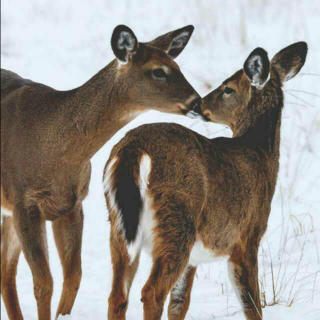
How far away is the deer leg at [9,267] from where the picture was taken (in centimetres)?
600

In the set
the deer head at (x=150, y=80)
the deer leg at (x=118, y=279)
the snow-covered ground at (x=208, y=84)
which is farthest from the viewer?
the snow-covered ground at (x=208, y=84)

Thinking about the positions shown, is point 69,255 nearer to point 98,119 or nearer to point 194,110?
point 98,119

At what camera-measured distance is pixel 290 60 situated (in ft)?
20.2

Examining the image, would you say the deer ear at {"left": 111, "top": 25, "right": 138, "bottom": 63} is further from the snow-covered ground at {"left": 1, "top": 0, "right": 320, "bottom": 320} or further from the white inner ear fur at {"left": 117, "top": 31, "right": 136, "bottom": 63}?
the snow-covered ground at {"left": 1, "top": 0, "right": 320, "bottom": 320}

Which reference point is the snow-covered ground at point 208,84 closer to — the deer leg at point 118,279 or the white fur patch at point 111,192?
the deer leg at point 118,279

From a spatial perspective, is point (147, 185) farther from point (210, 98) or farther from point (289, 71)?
point (289, 71)

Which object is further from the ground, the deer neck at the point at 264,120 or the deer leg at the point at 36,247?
A: the deer neck at the point at 264,120

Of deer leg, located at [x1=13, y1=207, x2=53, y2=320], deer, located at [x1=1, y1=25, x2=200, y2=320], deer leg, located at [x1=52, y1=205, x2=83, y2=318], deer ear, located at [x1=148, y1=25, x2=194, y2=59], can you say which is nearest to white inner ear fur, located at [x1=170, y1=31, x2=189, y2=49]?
deer ear, located at [x1=148, y1=25, x2=194, y2=59]

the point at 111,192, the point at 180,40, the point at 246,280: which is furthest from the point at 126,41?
the point at 246,280

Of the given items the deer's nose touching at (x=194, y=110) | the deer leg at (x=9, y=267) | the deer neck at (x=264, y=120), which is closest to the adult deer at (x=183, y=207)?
the deer neck at (x=264, y=120)

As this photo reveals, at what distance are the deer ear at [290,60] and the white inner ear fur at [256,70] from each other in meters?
0.31

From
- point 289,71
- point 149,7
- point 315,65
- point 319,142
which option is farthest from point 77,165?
point 149,7

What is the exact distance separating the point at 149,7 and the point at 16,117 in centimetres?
757

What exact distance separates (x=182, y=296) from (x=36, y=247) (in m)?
0.93
